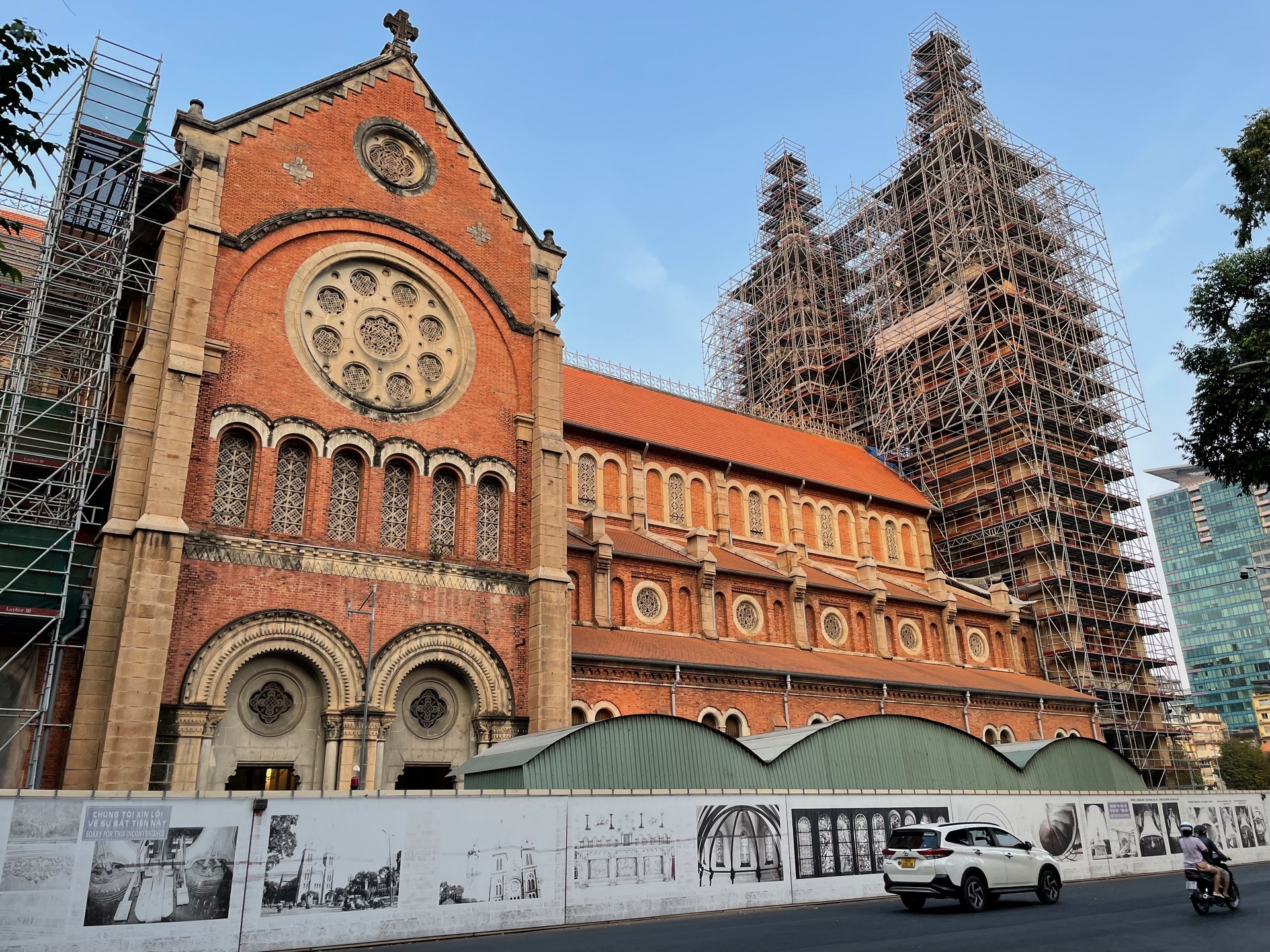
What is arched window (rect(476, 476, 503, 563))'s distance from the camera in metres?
23.0

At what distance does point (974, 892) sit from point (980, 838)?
97cm

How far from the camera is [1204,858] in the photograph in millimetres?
14805

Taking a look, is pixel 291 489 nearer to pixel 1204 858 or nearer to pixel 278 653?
pixel 278 653

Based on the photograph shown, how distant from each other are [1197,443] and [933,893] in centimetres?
1383

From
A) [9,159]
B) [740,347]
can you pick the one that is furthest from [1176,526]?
[9,159]

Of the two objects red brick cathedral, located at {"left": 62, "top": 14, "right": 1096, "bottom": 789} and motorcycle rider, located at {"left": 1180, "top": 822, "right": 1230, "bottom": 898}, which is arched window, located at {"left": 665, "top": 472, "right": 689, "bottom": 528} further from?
motorcycle rider, located at {"left": 1180, "top": 822, "right": 1230, "bottom": 898}

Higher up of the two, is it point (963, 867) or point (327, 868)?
point (327, 868)

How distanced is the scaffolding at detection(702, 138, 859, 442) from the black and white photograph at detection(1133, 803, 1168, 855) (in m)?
32.6

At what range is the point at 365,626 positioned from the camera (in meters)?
20.3

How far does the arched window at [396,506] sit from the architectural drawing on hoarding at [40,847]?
10.1 m

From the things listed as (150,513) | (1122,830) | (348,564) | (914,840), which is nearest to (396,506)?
(348,564)

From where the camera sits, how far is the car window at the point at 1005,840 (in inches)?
649

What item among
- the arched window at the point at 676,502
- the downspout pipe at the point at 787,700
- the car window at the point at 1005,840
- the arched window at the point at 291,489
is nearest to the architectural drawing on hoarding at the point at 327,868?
the arched window at the point at 291,489

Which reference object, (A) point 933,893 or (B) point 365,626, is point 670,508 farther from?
(A) point 933,893
